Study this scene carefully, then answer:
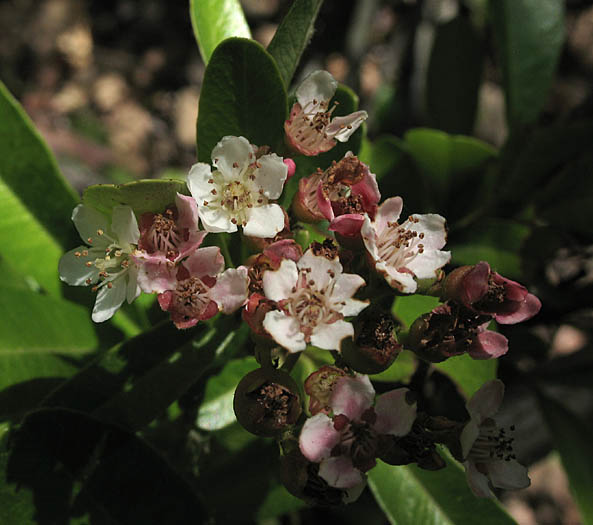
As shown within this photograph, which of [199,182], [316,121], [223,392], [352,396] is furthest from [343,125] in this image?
[223,392]

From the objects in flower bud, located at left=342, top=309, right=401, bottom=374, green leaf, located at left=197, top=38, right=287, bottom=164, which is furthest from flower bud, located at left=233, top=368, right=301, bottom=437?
green leaf, located at left=197, top=38, right=287, bottom=164

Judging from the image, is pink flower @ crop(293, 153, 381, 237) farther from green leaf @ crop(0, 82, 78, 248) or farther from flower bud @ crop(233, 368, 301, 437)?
green leaf @ crop(0, 82, 78, 248)

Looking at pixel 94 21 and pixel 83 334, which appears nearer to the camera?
pixel 83 334

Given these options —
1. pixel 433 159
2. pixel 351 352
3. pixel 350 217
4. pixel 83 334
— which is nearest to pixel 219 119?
pixel 350 217

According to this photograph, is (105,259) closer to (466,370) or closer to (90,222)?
(90,222)

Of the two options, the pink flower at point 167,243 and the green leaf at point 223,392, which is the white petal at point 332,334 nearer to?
the pink flower at point 167,243

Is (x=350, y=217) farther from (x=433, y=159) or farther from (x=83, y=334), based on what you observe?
(x=433, y=159)
